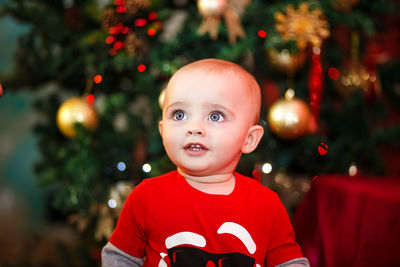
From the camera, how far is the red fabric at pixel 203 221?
658 millimetres

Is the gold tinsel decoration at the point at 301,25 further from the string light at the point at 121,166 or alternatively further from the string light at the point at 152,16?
the string light at the point at 121,166

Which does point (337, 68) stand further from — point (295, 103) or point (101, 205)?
point (101, 205)

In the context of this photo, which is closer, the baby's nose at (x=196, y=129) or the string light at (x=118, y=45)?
the baby's nose at (x=196, y=129)

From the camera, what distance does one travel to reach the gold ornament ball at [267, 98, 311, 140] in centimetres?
124

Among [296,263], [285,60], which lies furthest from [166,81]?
[296,263]

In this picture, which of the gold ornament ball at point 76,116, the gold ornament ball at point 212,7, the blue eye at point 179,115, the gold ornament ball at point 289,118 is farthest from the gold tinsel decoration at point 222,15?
the blue eye at point 179,115

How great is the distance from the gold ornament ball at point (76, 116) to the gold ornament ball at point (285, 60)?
2.32 ft

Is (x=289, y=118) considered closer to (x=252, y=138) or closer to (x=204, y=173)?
(x=252, y=138)

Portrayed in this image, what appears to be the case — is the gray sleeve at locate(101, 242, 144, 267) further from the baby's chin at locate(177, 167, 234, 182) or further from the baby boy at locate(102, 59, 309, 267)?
the baby's chin at locate(177, 167, 234, 182)

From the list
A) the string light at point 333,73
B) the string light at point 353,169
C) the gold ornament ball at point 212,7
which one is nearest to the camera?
the gold ornament ball at point 212,7

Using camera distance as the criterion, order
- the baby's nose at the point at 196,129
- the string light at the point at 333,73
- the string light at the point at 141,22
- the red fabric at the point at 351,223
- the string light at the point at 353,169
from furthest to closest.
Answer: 1. the string light at the point at 333,73
2. the string light at the point at 353,169
3. the string light at the point at 141,22
4. the red fabric at the point at 351,223
5. the baby's nose at the point at 196,129

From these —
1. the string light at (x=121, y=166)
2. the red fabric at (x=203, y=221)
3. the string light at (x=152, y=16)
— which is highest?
the string light at (x=152, y=16)

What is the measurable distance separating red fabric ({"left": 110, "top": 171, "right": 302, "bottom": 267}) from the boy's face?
2.3 inches

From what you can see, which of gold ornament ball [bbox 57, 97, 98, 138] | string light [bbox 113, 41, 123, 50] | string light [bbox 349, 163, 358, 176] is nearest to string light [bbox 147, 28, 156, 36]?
string light [bbox 113, 41, 123, 50]
